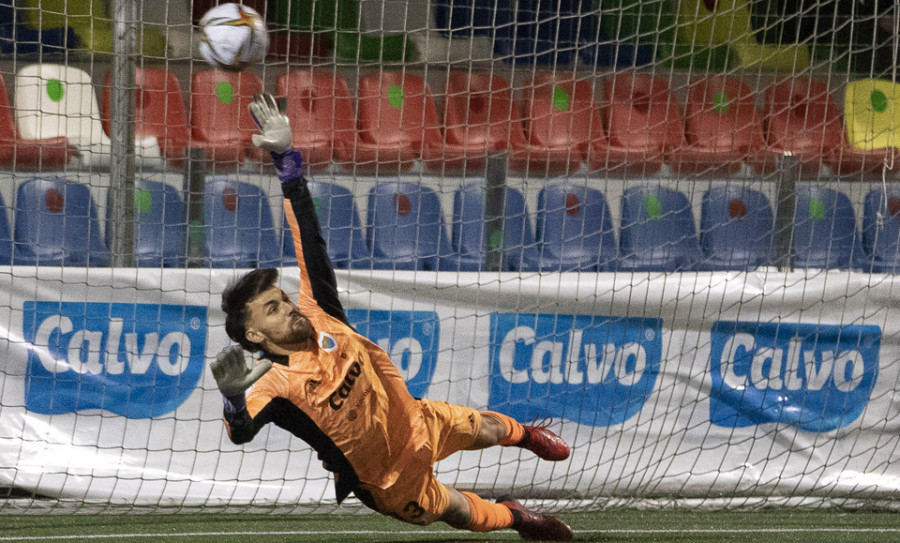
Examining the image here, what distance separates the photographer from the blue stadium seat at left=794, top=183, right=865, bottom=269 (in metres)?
5.26

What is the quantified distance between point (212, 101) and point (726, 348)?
2946 mm

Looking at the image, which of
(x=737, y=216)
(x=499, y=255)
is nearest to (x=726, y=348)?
(x=737, y=216)

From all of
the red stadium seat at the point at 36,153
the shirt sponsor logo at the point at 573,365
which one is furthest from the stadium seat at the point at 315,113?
the shirt sponsor logo at the point at 573,365

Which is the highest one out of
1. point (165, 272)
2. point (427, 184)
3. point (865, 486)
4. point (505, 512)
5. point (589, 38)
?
point (589, 38)

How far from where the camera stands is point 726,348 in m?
5.04

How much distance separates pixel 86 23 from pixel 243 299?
108 inches

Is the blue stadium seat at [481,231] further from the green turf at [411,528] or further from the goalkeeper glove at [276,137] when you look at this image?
the goalkeeper glove at [276,137]

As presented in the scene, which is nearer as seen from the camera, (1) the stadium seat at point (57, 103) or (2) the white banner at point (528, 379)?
(2) the white banner at point (528, 379)

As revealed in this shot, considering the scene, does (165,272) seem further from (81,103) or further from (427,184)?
(427,184)

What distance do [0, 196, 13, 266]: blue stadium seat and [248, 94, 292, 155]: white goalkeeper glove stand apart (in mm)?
1927

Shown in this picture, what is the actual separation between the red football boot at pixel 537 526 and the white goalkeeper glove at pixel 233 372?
1140 millimetres

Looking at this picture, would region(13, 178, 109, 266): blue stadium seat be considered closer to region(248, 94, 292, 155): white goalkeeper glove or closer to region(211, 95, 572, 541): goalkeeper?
region(211, 95, 572, 541): goalkeeper

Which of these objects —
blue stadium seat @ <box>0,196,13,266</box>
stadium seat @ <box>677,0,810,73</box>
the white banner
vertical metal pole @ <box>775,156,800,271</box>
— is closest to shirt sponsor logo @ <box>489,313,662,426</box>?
the white banner

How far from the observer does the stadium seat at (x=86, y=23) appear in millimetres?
5012
